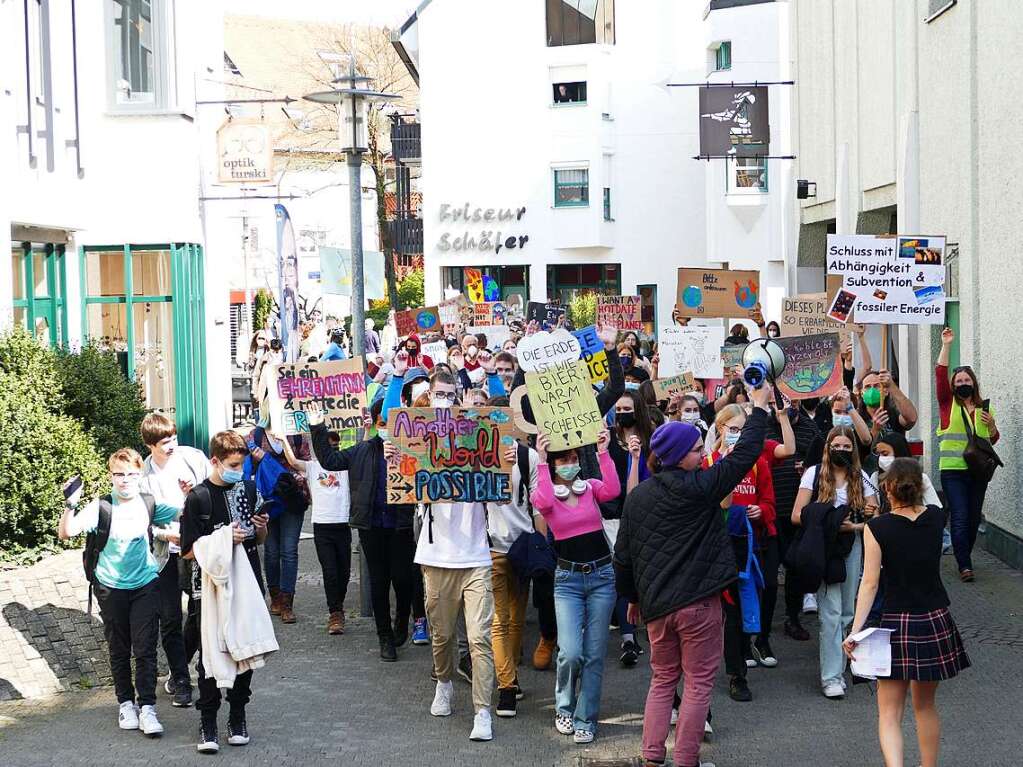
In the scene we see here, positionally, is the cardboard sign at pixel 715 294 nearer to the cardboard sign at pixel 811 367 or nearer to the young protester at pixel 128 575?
the cardboard sign at pixel 811 367

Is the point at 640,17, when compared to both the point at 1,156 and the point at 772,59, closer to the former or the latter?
the point at 772,59

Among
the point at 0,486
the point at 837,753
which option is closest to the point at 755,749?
the point at 837,753

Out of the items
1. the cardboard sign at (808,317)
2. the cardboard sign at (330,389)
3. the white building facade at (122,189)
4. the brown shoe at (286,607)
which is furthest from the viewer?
the cardboard sign at (808,317)

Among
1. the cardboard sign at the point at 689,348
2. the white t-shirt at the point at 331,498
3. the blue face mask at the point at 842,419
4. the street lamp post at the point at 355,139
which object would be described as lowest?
the white t-shirt at the point at 331,498

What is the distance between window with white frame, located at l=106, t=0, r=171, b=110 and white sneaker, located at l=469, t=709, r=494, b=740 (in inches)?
512

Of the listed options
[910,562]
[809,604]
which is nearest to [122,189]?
[809,604]

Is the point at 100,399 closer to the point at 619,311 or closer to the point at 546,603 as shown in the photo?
the point at 546,603

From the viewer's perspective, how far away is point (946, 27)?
1623cm

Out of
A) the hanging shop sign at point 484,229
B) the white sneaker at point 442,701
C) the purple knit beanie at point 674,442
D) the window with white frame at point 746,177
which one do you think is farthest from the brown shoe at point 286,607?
the hanging shop sign at point 484,229

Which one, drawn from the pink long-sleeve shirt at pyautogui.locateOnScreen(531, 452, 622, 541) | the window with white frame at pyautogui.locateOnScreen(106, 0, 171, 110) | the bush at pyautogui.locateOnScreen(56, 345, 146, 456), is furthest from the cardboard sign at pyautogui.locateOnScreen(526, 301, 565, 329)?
the pink long-sleeve shirt at pyautogui.locateOnScreen(531, 452, 622, 541)

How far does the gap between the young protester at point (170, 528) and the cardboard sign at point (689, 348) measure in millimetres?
8440

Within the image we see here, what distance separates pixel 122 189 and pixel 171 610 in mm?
11517

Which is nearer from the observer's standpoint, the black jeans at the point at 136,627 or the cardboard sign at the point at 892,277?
the black jeans at the point at 136,627

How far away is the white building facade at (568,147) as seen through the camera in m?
44.3
